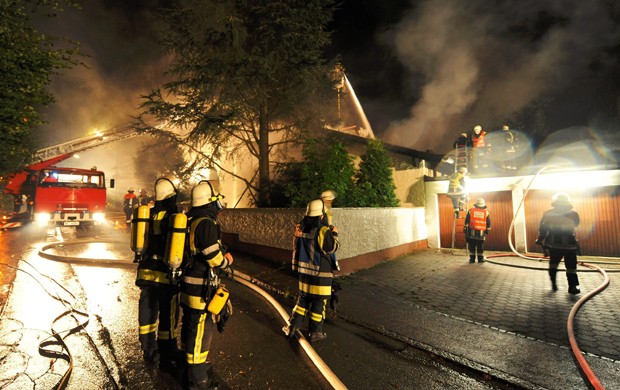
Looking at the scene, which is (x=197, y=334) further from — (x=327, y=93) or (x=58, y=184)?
(x=58, y=184)

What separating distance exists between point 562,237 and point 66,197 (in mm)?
18190

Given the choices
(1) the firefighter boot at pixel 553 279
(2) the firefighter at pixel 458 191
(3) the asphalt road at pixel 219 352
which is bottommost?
(3) the asphalt road at pixel 219 352

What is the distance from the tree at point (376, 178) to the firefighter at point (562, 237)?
444 cm

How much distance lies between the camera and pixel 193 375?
268cm

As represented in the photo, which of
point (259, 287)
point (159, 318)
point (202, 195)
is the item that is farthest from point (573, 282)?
point (159, 318)

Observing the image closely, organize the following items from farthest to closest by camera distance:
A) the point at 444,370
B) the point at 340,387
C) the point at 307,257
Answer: the point at 307,257
the point at 444,370
the point at 340,387

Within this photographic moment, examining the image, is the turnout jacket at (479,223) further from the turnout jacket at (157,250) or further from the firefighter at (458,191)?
the turnout jacket at (157,250)

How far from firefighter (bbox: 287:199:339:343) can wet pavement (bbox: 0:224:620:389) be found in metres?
0.28

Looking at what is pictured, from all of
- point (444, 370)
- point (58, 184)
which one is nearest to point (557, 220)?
point (444, 370)

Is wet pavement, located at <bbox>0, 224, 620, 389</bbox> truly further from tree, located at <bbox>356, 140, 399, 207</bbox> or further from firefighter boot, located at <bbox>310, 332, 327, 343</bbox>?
tree, located at <bbox>356, 140, 399, 207</bbox>

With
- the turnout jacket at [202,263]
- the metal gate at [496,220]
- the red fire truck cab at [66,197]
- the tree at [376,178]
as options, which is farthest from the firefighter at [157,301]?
the red fire truck cab at [66,197]

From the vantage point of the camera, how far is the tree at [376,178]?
9.41 m

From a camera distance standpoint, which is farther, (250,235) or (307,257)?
(250,235)

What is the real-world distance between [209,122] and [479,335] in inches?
315
